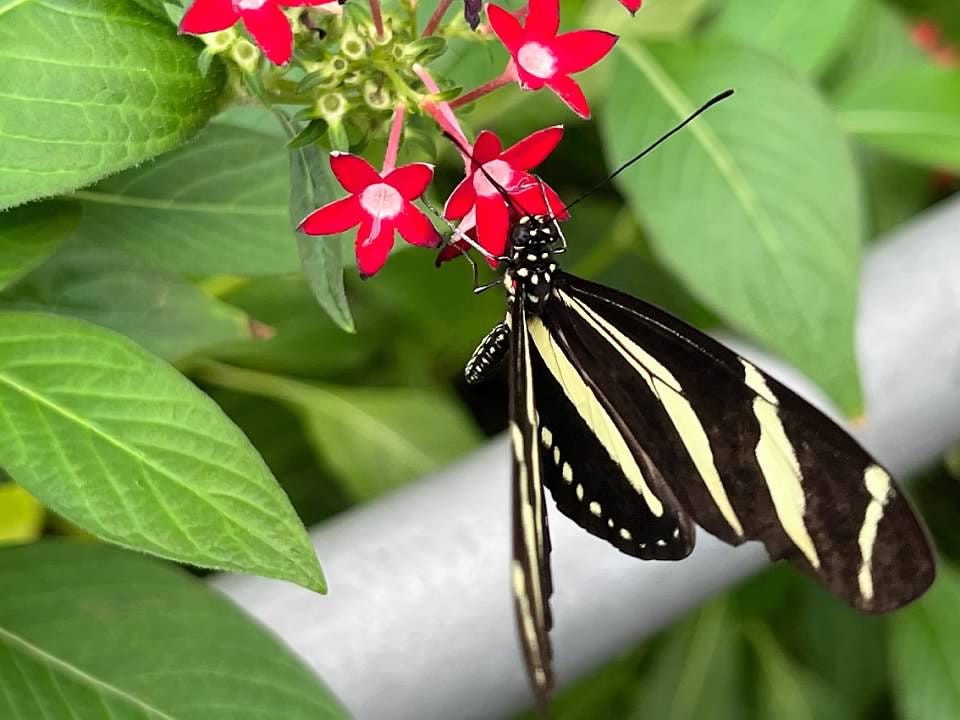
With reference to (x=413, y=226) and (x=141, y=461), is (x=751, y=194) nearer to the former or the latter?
(x=413, y=226)

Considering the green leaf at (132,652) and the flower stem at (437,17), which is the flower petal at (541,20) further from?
the green leaf at (132,652)

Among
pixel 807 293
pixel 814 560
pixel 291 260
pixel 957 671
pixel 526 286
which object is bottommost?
pixel 957 671

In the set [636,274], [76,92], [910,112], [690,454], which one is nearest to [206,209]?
[76,92]

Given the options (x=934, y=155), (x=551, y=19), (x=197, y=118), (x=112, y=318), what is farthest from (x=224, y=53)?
(x=934, y=155)

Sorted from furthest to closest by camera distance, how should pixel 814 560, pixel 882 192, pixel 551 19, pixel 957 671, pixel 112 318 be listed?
pixel 882 192 < pixel 957 671 < pixel 112 318 < pixel 814 560 < pixel 551 19

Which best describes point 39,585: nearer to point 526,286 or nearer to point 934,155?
point 526,286

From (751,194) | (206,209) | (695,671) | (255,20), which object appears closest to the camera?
(255,20)

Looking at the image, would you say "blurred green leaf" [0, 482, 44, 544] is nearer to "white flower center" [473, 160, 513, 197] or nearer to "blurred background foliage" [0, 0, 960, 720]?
"blurred background foliage" [0, 0, 960, 720]
